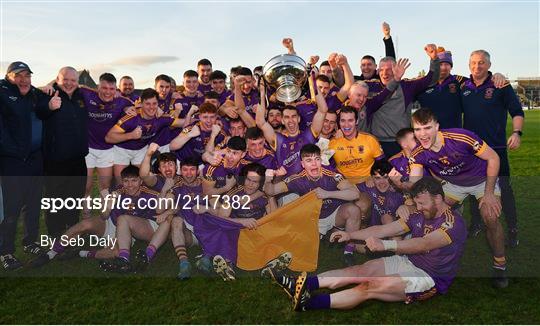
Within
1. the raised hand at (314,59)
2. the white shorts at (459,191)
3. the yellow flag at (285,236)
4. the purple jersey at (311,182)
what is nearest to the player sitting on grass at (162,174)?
the yellow flag at (285,236)

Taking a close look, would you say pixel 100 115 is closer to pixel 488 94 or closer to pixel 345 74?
pixel 345 74

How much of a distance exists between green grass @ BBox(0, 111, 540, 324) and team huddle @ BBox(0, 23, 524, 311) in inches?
6.8

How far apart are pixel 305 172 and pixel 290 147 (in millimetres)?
540

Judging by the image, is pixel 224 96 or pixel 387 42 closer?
pixel 387 42

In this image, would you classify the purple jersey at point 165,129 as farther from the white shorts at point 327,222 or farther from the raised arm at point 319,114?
the white shorts at point 327,222

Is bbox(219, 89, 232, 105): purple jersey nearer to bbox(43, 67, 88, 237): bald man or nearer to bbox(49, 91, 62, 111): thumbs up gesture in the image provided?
bbox(43, 67, 88, 237): bald man

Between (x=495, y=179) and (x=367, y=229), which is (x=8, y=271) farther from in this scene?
(x=495, y=179)

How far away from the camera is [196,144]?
711cm

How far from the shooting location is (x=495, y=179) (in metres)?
4.77

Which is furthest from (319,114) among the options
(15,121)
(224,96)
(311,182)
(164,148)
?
(15,121)

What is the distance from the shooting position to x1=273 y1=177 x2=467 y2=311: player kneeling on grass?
4.21m

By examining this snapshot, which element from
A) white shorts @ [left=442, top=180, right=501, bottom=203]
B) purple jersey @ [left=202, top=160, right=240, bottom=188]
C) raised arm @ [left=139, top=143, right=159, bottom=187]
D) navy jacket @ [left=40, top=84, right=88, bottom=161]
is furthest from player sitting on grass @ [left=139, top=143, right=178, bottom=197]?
white shorts @ [left=442, top=180, right=501, bottom=203]

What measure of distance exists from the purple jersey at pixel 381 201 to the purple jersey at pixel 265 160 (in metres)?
1.22

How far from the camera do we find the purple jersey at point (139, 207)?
5.86 meters
